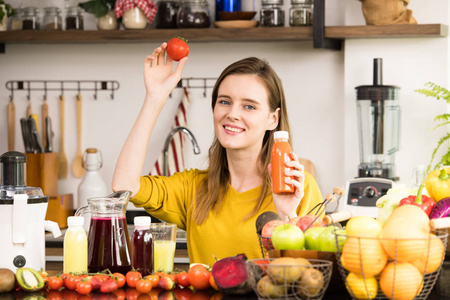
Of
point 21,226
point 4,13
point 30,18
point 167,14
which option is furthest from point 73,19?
point 21,226

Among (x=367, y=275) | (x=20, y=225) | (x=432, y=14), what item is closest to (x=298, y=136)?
(x=432, y=14)

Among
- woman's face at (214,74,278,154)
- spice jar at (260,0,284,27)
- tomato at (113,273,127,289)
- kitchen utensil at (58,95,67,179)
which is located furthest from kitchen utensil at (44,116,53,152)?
tomato at (113,273,127,289)

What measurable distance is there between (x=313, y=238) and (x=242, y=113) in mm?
791

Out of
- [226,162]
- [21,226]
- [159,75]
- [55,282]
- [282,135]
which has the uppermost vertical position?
[159,75]

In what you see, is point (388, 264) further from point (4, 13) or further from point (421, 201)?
point (4, 13)

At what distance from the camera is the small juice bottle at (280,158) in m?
1.72

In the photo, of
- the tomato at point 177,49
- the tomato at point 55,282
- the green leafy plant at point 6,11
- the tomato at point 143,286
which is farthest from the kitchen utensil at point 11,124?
the tomato at point 143,286

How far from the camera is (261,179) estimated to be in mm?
2225

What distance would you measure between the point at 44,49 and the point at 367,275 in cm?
307

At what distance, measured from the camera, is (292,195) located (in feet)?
Answer: 6.30

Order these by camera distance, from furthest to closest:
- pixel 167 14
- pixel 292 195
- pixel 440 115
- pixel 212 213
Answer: pixel 167 14 → pixel 440 115 → pixel 212 213 → pixel 292 195

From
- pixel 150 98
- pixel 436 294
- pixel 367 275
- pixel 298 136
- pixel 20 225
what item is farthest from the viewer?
pixel 298 136

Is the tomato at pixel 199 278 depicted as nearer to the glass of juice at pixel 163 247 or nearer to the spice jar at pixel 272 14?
the glass of juice at pixel 163 247

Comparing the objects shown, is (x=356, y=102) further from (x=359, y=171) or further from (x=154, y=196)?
(x=154, y=196)
